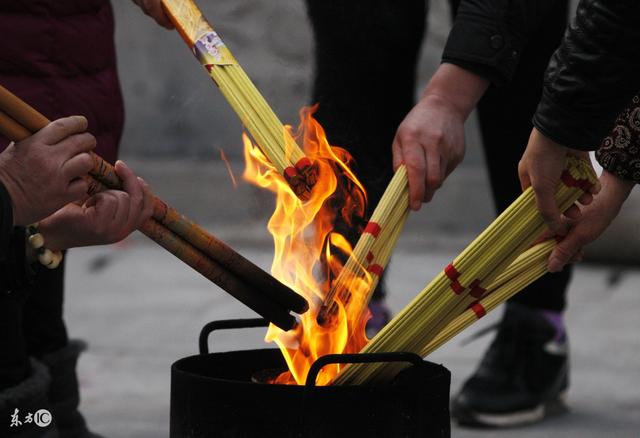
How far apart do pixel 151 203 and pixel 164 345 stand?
5.23 ft

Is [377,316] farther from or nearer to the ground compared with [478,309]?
nearer to the ground

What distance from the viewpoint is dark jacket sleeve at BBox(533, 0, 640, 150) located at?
138 centimetres

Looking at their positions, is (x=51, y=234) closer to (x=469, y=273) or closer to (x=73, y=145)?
(x=73, y=145)

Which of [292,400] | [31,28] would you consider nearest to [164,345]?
[31,28]

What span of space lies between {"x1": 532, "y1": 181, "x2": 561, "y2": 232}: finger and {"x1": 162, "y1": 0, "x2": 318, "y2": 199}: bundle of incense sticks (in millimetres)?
335

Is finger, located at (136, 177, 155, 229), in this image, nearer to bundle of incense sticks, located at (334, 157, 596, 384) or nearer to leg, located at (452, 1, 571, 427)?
bundle of incense sticks, located at (334, 157, 596, 384)

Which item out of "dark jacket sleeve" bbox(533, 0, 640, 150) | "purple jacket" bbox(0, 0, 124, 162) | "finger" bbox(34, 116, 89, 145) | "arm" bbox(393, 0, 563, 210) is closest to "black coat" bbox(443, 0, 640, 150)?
"dark jacket sleeve" bbox(533, 0, 640, 150)

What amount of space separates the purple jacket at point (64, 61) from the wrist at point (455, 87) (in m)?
0.57

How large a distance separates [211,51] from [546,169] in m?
0.53

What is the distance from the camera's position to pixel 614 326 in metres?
3.25

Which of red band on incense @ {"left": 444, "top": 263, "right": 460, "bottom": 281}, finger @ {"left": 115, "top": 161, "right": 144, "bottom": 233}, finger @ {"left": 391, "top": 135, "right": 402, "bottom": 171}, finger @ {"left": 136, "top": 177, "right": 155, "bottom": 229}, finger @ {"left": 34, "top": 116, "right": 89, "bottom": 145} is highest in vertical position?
finger @ {"left": 34, "top": 116, "right": 89, "bottom": 145}

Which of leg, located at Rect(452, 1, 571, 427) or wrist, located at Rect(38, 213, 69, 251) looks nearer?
wrist, located at Rect(38, 213, 69, 251)

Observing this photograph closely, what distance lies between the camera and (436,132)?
66.2 inches

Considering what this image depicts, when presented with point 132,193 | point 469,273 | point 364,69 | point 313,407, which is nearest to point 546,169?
point 469,273
